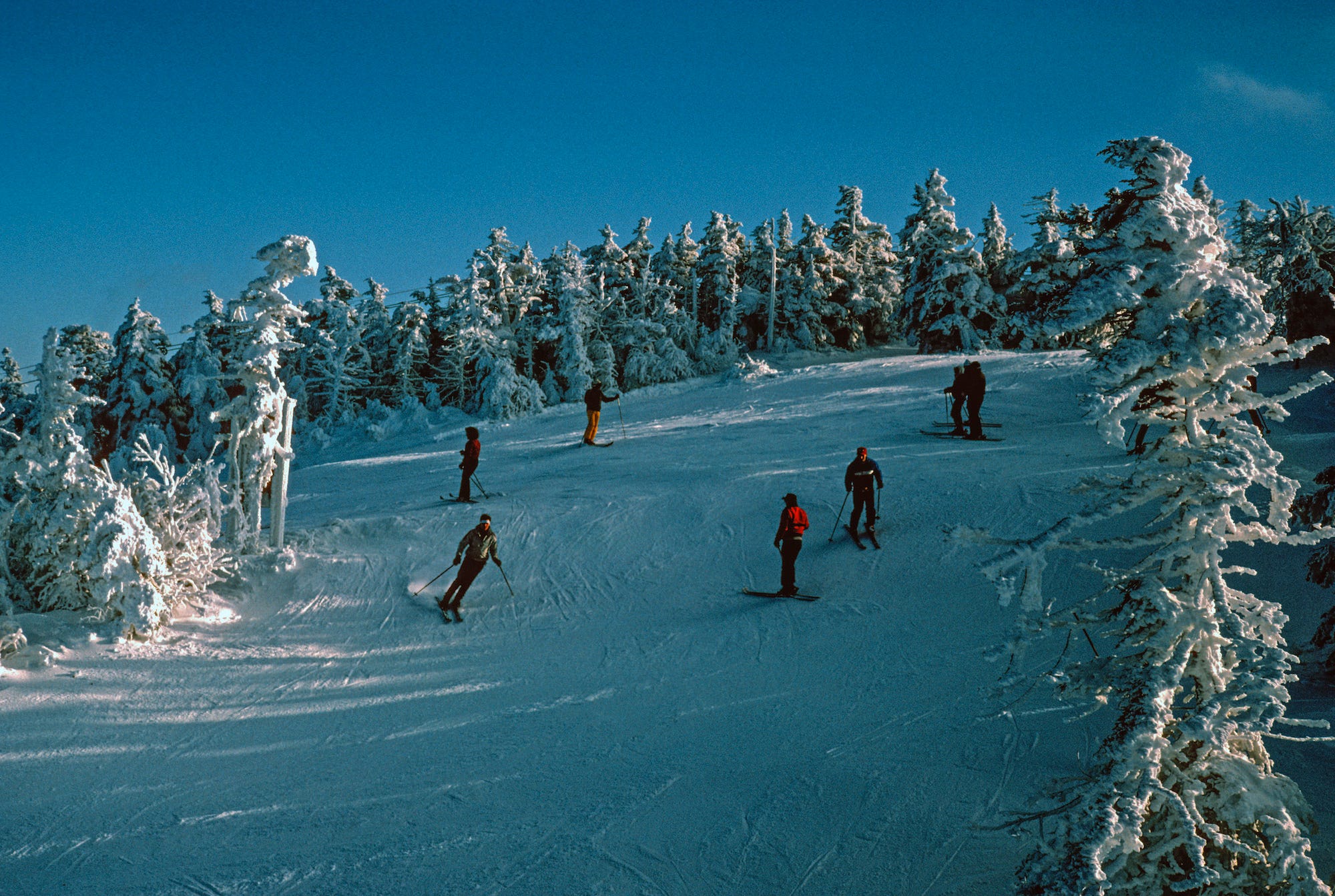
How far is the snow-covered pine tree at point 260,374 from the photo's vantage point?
14.7 meters

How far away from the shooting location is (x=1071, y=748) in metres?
7.73

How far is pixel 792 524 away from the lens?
11.7 meters

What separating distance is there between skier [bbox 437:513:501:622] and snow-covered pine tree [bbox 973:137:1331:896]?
29.5ft

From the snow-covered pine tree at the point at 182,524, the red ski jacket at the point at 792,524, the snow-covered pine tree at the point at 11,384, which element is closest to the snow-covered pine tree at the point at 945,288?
the red ski jacket at the point at 792,524

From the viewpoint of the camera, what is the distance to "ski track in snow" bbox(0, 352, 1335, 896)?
6.68m

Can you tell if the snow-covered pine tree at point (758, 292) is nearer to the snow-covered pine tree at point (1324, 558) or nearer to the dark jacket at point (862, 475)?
the dark jacket at point (862, 475)

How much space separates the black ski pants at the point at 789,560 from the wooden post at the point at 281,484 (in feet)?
31.6

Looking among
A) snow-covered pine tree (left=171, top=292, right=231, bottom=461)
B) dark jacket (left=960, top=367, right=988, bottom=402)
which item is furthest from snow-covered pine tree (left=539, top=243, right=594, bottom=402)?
dark jacket (left=960, top=367, right=988, bottom=402)

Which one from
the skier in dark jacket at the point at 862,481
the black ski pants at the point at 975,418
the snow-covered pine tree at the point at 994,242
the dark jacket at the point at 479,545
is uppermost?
the snow-covered pine tree at the point at 994,242

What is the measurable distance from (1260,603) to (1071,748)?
3.32m

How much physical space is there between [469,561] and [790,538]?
5161 mm

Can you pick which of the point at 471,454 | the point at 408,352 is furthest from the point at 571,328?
the point at 471,454

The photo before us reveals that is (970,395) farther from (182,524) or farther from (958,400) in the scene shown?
(182,524)

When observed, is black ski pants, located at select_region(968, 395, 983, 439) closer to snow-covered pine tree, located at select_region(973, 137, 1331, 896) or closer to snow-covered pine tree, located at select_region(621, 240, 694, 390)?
snow-covered pine tree, located at select_region(973, 137, 1331, 896)
